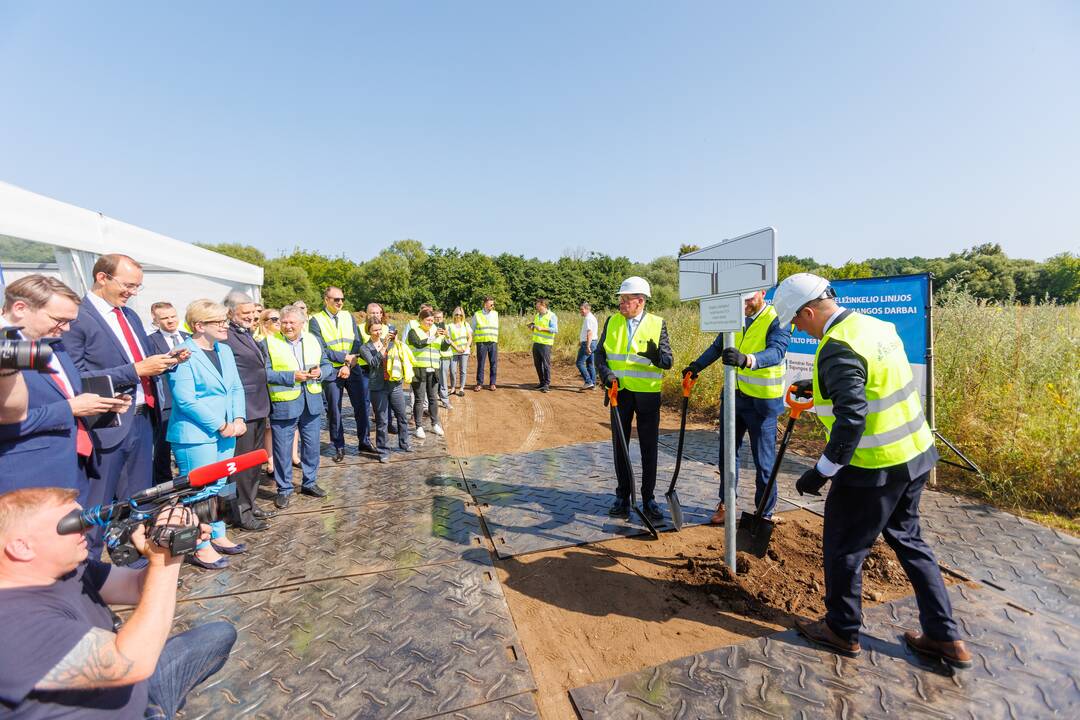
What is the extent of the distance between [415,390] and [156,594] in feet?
19.1

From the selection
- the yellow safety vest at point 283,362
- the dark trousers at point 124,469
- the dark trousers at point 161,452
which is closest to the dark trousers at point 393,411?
the yellow safety vest at point 283,362

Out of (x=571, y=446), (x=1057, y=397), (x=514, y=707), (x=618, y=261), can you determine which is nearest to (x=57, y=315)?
(x=514, y=707)

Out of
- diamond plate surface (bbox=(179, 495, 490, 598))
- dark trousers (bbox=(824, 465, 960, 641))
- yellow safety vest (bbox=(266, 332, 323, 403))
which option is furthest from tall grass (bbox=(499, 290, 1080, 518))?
yellow safety vest (bbox=(266, 332, 323, 403))

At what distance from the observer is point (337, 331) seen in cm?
616

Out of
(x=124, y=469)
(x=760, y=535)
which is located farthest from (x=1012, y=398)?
(x=124, y=469)


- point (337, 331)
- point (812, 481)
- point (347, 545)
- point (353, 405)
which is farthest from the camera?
point (353, 405)

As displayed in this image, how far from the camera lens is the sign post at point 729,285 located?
303 cm

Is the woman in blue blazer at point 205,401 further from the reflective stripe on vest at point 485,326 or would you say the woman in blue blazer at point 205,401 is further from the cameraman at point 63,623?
the reflective stripe on vest at point 485,326

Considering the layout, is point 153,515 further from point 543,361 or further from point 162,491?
point 543,361

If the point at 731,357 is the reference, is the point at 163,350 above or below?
above

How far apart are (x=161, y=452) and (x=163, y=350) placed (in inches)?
39.5

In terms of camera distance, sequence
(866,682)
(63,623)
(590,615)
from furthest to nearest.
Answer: (590,615) → (866,682) → (63,623)

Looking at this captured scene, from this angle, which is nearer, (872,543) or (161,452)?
(872,543)

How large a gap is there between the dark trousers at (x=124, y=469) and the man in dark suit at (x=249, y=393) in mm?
704
